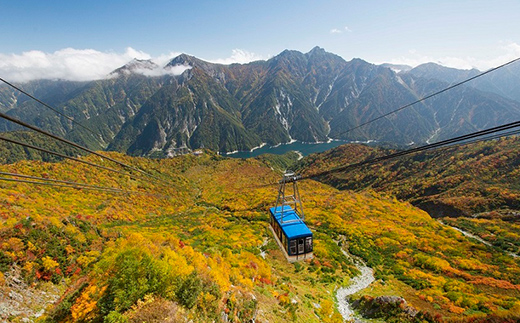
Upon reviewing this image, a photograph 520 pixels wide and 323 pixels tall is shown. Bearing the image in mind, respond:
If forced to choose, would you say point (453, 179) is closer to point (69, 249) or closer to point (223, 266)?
point (223, 266)

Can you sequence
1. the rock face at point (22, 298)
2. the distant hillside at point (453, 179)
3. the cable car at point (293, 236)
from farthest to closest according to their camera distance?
the distant hillside at point (453, 179)
the cable car at point (293, 236)
the rock face at point (22, 298)

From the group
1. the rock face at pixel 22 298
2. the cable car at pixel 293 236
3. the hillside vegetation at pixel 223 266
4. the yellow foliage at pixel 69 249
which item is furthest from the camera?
the yellow foliage at pixel 69 249

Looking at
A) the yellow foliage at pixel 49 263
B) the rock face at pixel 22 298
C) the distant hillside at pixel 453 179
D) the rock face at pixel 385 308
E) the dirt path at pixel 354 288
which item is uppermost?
the yellow foliage at pixel 49 263

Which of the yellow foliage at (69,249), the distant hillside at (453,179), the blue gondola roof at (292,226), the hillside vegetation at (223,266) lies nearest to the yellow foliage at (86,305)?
the hillside vegetation at (223,266)

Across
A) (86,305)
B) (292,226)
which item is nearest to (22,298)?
(86,305)

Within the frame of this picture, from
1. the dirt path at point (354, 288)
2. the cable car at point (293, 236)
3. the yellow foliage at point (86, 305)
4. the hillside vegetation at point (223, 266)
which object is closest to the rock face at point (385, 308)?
the hillside vegetation at point (223, 266)

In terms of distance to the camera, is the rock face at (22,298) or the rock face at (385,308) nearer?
the rock face at (22,298)

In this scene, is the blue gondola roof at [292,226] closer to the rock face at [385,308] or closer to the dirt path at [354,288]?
the dirt path at [354,288]

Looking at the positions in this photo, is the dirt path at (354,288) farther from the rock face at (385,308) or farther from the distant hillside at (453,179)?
the distant hillside at (453,179)

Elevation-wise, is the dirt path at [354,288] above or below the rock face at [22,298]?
below
